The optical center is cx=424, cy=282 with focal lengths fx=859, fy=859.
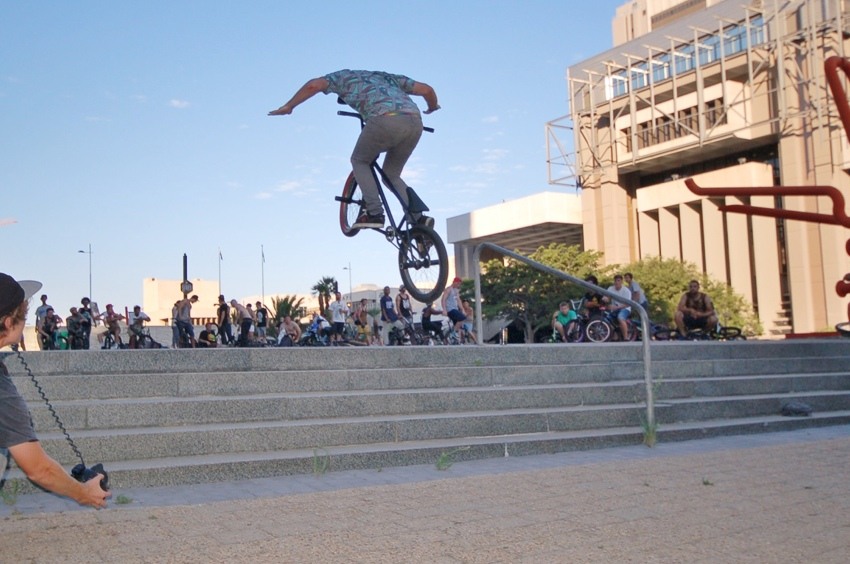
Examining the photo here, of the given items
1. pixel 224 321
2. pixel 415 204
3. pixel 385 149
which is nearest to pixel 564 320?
pixel 224 321

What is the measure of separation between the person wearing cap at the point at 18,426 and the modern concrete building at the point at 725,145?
141 feet

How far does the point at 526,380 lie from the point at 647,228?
46163mm

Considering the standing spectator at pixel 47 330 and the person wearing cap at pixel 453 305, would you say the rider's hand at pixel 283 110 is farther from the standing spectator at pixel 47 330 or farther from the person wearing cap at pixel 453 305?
the standing spectator at pixel 47 330

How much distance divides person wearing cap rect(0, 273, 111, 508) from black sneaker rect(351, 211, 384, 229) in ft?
20.8

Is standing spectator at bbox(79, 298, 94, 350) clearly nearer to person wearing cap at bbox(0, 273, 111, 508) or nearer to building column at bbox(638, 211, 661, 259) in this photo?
person wearing cap at bbox(0, 273, 111, 508)

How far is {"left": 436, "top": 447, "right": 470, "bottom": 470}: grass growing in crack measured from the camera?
6863 mm

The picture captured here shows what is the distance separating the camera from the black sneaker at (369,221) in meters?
9.59

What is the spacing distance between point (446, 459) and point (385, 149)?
370 cm

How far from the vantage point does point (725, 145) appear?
48062 millimetres

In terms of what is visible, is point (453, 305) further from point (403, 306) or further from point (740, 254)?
point (740, 254)

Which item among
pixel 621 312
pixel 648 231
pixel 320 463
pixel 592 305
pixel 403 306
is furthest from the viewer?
pixel 648 231

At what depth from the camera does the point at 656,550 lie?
174 inches

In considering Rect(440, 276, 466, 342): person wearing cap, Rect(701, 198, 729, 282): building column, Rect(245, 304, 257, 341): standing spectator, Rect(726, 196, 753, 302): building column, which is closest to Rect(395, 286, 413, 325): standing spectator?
Rect(440, 276, 466, 342): person wearing cap

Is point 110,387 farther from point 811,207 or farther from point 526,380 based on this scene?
point 811,207
